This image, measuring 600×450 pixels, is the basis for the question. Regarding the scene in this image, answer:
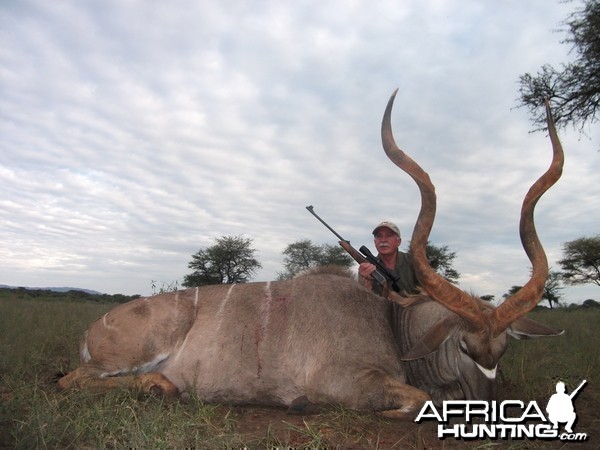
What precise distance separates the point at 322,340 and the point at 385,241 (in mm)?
1818

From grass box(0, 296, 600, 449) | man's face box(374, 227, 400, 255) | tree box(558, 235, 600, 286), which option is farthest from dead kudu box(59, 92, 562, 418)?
tree box(558, 235, 600, 286)

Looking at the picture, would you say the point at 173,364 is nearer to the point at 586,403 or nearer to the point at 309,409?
the point at 309,409

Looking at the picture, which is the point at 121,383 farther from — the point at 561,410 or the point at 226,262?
the point at 226,262

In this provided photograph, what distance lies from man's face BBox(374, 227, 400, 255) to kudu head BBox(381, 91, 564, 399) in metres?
1.79

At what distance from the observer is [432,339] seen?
9.91 ft

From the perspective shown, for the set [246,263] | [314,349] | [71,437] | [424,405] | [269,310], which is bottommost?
[71,437]

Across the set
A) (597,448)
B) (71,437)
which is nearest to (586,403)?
(597,448)

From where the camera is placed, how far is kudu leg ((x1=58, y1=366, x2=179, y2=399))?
3272 mm

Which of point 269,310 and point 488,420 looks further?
point 269,310

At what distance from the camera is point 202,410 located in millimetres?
2801

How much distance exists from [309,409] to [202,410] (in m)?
0.69

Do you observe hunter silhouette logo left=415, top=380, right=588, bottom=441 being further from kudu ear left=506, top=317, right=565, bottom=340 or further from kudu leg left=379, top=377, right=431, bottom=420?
kudu ear left=506, top=317, right=565, bottom=340

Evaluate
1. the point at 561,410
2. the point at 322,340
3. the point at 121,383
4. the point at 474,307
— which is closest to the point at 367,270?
the point at 322,340

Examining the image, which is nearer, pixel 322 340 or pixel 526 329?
pixel 526 329
